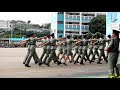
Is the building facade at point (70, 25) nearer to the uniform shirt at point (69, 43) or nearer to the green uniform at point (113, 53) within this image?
the uniform shirt at point (69, 43)

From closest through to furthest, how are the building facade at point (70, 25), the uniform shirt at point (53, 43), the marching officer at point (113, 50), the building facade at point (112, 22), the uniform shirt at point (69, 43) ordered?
1. the marching officer at point (113, 50)
2. the uniform shirt at point (53, 43)
3. the uniform shirt at point (69, 43)
4. the building facade at point (112, 22)
5. the building facade at point (70, 25)

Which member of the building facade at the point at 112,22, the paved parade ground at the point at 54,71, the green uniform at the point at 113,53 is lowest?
the paved parade ground at the point at 54,71

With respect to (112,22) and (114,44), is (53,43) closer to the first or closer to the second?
(112,22)

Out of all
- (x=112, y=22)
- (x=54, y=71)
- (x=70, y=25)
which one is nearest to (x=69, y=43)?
(x=54, y=71)

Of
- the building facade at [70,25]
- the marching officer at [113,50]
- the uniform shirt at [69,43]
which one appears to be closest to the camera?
the marching officer at [113,50]

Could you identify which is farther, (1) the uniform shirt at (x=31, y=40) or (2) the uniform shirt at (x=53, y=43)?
(2) the uniform shirt at (x=53, y=43)

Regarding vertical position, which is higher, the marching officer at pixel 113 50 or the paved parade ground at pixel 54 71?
the marching officer at pixel 113 50

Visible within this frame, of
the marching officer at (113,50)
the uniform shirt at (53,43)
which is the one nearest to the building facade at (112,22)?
the uniform shirt at (53,43)
